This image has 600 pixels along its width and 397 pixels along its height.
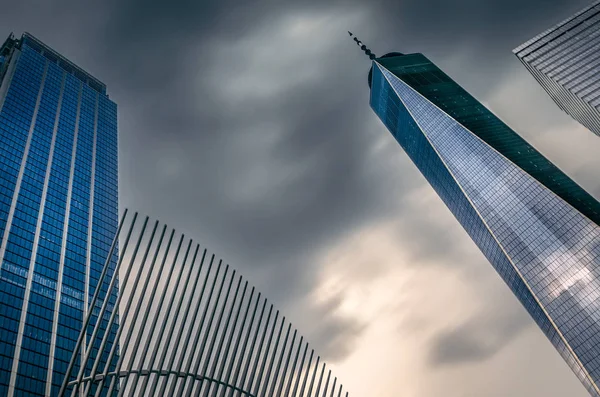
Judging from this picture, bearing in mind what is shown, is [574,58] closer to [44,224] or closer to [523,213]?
[523,213]

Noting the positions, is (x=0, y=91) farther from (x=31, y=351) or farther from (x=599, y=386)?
(x=599, y=386)

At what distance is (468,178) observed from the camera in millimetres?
162000

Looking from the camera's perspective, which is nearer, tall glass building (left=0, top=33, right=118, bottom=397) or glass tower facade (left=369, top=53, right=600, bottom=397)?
tall glass building (left=0, top=33, right=118, bottom=397)

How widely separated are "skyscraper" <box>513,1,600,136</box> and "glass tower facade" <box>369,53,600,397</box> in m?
23.7

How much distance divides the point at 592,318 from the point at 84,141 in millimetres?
174132

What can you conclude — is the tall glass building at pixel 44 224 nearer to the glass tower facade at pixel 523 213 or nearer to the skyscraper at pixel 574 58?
the glass tower facade at pixel 523 213

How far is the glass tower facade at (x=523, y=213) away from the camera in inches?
4887

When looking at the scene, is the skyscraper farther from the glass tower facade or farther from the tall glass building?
the tall glass building

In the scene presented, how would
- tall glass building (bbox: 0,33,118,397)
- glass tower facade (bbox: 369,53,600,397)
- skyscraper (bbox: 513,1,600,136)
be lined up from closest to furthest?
tall glass building (bbox: 0,33,118,397) < glass tower facade (bbox: 369,53,600,397) < skyscraper (bbox: 513,1,600,136)

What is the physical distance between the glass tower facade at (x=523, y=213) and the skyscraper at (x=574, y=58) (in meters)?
23.7

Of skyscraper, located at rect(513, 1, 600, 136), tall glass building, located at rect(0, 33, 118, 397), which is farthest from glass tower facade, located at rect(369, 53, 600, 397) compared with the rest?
tall glass building, located at rect(0, 33, 118, 397)

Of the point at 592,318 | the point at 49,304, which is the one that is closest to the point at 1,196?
the point at 49,304

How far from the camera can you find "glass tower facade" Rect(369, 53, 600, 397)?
407 feet

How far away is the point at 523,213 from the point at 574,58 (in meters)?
47.8
